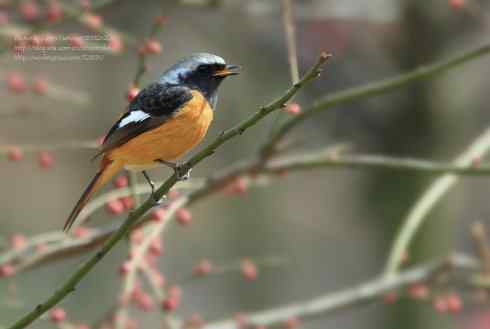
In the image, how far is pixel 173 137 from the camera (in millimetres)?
3223

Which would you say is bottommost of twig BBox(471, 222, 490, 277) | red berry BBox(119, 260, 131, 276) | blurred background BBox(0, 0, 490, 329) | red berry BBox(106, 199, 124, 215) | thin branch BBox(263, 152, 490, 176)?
red berry BBox(119, 260, 131, 276)

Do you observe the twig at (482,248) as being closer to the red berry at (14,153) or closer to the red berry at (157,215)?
the red berry at (157,215)

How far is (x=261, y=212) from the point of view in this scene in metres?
9.52

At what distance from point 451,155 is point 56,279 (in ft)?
15.4

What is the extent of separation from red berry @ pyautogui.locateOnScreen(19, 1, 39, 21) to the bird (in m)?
1.51

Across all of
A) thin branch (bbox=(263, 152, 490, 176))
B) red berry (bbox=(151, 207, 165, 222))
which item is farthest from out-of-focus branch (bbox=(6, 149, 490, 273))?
red berry (bbox=(151, 207, 165, 222))

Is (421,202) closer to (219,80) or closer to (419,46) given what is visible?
(219,80)

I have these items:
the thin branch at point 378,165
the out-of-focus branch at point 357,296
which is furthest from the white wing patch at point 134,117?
the out-of-focus branch at point 357,296

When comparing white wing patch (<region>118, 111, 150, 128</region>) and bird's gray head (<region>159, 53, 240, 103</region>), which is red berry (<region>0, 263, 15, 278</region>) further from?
bird's gray head (<region>159, 53, 240, 103</region>)

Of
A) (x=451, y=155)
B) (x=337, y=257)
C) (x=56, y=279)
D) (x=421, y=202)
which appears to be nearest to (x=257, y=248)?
(x=337, y=257)

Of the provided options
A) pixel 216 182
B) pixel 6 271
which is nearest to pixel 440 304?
pixel 216 182

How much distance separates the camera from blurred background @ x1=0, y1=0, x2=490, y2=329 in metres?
6.86

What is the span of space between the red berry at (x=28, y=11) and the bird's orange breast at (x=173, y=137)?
1.56 m

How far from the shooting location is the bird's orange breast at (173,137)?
319 cm
